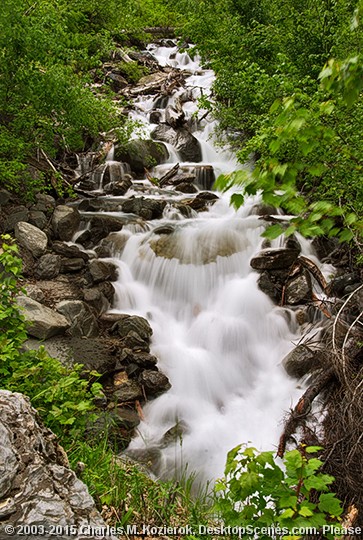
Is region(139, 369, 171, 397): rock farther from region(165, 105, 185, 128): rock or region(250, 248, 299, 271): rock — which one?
region(165, 105, 185, 128): rock

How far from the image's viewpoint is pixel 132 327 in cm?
671

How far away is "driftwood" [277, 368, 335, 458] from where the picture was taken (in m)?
5.03

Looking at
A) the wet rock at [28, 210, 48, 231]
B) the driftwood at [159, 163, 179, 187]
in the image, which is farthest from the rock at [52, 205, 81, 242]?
the driftwood at [159, 163, 179, 187]

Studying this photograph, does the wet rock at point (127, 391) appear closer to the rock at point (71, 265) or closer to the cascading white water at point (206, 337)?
the cascading white water at point (206, 337)

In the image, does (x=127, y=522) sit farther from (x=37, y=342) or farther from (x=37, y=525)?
(x=37, y=342)

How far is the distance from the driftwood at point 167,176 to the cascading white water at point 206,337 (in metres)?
2.43

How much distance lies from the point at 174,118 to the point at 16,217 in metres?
8.26

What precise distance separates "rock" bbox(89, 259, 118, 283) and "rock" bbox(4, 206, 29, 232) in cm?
168

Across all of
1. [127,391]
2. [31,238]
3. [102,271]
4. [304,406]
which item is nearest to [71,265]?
[102,271]

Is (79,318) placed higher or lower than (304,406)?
lower

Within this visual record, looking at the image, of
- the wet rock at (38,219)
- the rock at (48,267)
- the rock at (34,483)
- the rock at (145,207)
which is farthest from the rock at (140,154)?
the rock at (34,483)

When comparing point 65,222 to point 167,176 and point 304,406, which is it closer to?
point 167,176

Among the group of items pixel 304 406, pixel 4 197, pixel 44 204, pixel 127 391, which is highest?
pixel 304 406

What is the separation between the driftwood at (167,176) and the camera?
→ 12382 millimetres
